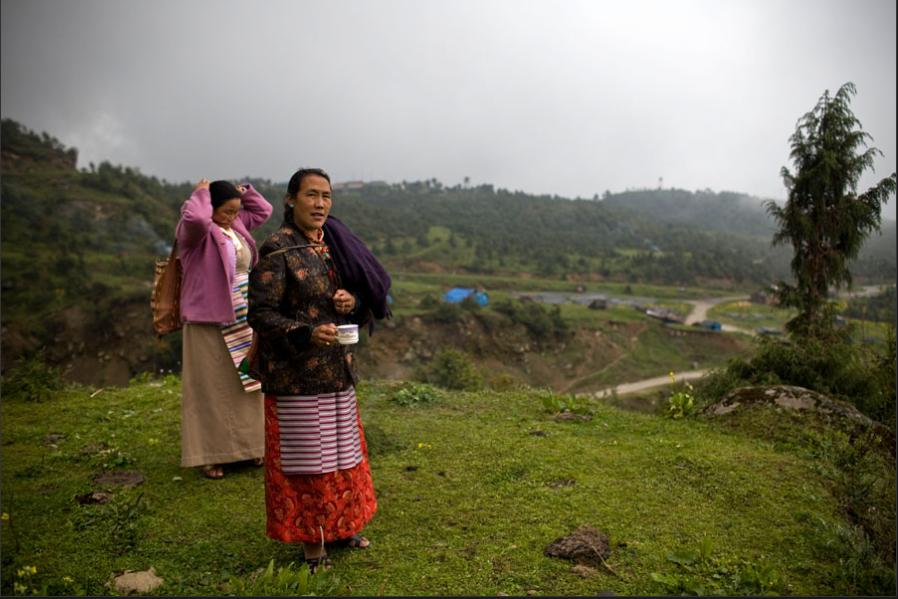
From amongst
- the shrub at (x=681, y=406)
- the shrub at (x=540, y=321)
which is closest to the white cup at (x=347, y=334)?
the shrub at (x=681, y=406)

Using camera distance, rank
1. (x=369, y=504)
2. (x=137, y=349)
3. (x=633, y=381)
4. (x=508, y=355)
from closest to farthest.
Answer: (x=369, y=504)
(x=137, y=349)
(x=633, y=381)
(x=508, y=355)

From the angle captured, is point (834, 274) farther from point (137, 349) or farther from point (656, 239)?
point (656, 239)

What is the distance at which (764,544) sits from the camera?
3469 millimetres

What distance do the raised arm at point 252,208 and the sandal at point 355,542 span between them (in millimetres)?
2777

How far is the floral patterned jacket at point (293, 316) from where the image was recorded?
Result: 3.06m

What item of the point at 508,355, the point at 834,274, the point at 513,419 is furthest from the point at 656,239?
the point at 513,419

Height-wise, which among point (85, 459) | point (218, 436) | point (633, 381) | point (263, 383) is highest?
point (263, 383)

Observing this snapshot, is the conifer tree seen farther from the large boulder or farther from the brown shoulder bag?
the brown shoulder bag

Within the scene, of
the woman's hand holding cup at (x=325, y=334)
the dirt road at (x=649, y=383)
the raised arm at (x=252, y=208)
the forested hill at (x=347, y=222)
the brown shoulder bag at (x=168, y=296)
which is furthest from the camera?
the forested hill at (x=347, y=222)

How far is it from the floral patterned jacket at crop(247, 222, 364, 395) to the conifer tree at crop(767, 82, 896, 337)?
35.2 feet

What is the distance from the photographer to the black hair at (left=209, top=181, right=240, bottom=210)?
14.5 feet

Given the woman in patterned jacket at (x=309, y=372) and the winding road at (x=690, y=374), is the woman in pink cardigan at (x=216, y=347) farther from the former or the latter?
the winding road at (x=690, y=374)

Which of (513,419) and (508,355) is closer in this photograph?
(513,419)

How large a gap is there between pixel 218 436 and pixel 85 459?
1.32 m
